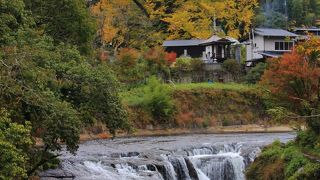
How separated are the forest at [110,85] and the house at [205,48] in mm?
1618

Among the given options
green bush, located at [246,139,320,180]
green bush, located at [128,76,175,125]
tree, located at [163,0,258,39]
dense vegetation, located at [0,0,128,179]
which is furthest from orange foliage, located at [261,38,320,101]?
tree, located at [163,0,258,39]

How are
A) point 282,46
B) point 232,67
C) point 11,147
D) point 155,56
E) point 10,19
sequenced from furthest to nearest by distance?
point 282,46 < point 232,67 < point 155,56 < point 10,19 < point 11,147

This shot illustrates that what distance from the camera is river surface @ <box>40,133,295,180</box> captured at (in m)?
23.0

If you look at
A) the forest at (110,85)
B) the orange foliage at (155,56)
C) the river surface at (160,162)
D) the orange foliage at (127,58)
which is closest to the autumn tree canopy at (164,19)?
the forest at (110,85)

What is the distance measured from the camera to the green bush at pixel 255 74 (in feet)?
152

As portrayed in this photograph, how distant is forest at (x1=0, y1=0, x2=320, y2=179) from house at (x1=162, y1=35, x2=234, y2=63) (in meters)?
1.62

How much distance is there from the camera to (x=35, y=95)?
1540cm

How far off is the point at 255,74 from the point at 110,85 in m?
29.6

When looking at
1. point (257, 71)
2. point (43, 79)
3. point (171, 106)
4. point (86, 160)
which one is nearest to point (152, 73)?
point (171, 106)

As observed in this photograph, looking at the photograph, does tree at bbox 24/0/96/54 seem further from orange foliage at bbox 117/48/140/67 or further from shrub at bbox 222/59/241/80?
shrub at bbox 222/59/241/80

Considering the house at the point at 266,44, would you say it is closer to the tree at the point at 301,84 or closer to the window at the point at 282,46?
the window at the point at 282,46

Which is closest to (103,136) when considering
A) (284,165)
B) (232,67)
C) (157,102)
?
(157,102)

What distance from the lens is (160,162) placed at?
2448cm

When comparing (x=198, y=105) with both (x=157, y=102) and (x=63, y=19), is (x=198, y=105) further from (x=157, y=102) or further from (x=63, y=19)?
(x=63, y=19)
